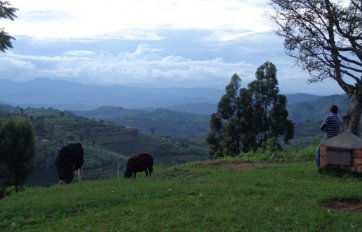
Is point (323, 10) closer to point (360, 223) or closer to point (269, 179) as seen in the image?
point (269, 179)

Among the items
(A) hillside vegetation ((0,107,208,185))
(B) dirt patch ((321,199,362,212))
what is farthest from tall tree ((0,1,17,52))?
(A) hillside vegetation ((0,107,208,185))

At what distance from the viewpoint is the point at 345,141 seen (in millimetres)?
15156

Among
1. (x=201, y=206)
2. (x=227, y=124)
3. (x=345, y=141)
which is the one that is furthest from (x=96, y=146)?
(x=201, y=206)

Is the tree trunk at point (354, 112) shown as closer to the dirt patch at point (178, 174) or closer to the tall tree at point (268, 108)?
the dirt patch at point (178, 174)

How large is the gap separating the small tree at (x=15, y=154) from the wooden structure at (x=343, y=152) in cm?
3375

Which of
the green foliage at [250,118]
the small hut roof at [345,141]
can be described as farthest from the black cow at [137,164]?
the green foliage at [250,118]

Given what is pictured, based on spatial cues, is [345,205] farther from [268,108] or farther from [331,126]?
[268,108]

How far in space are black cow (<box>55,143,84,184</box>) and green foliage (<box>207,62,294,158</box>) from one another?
62.4ft

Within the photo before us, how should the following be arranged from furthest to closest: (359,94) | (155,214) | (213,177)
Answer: (359,94) < (213,177) < (155,214)

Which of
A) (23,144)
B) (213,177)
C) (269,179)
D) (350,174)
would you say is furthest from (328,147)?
(23,144)

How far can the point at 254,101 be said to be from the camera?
40406 millimetres

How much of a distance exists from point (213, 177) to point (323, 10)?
9.64 meters

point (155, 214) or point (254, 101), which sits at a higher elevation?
point (254, 101)

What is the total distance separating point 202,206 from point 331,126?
24.6 ft
